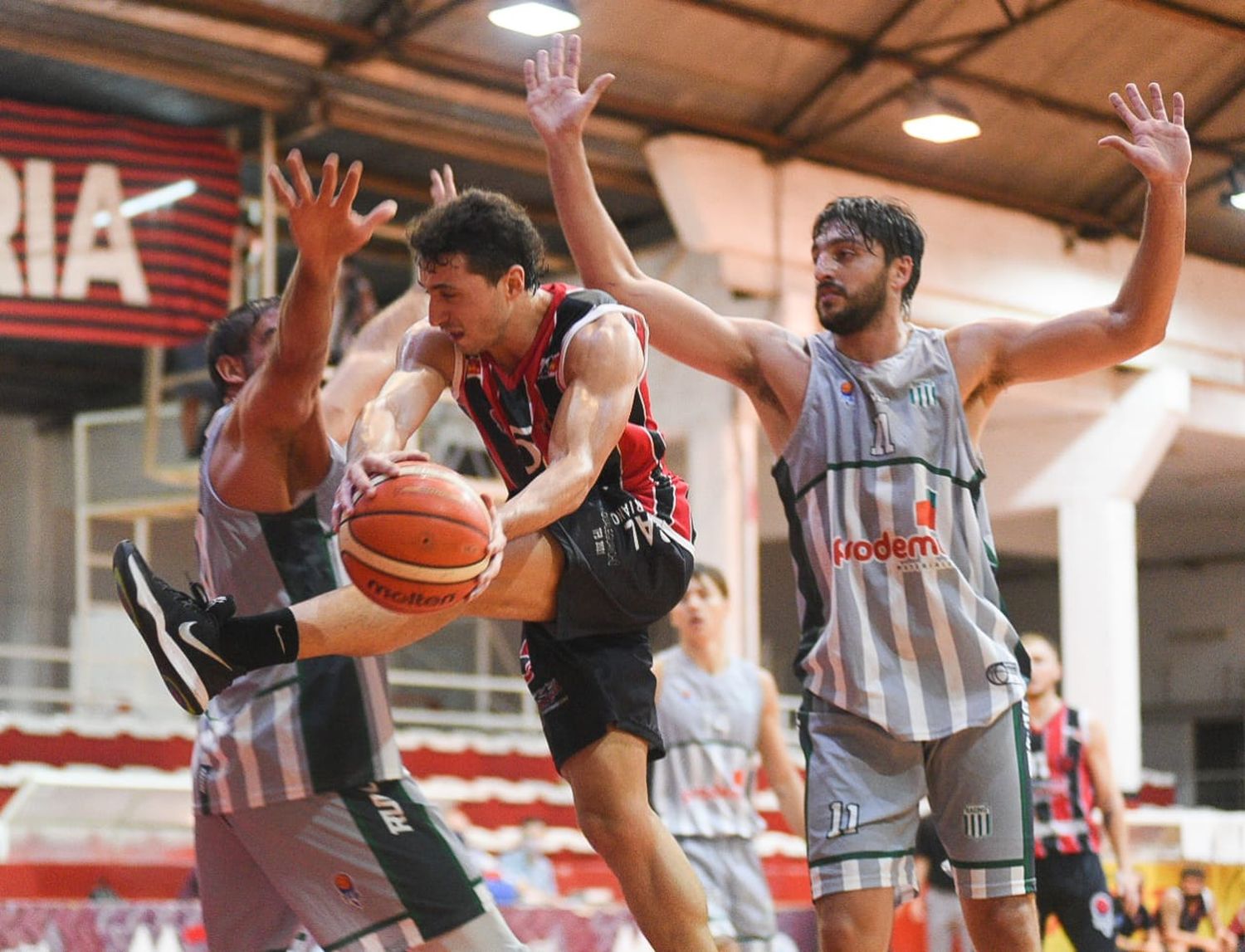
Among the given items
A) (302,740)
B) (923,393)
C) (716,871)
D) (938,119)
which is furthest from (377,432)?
(938,119)

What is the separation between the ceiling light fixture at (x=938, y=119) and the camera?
15000 millimetres

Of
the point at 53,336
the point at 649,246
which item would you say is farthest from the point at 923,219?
the point at 53,336

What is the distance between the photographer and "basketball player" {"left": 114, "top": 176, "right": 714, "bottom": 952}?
4398 millimetres

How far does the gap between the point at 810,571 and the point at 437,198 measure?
1560 millimetres

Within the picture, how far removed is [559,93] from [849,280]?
3.31ft

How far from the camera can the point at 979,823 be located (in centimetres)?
507

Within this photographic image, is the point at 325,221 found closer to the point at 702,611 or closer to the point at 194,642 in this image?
the point at 194,642

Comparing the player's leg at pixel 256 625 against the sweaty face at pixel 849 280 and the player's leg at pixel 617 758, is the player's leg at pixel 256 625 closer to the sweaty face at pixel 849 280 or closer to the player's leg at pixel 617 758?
the player's leg at pixel 617 758

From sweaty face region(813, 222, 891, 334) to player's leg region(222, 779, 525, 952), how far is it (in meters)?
1.89

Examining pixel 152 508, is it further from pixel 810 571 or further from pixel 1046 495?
pixel 810 571

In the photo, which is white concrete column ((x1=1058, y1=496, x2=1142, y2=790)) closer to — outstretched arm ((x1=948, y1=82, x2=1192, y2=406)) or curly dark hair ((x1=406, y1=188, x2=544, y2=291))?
outstretched arm ((x1=948, y1=82, x2=1192, y2=406))

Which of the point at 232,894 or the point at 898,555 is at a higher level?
the point at 898,555

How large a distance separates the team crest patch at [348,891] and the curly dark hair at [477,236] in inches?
61.4

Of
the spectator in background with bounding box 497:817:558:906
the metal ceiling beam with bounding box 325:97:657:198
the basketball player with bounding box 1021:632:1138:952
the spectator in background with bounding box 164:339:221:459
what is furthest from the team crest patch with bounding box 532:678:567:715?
the spectator in background with bounding box 164:339:221:459
